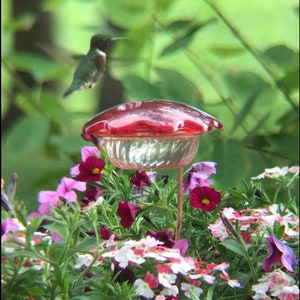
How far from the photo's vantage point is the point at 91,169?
1312mm

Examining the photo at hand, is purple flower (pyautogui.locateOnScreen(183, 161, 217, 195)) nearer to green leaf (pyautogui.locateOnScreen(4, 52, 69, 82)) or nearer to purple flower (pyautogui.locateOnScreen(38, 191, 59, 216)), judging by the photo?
purple flower (pyautogui.locateOnScreen(38, 191, 59, 216))

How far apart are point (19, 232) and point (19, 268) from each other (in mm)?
49

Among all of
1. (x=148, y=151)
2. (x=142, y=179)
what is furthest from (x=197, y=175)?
(x=148, y=151)

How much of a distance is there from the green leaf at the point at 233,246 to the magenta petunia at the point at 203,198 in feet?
0.20

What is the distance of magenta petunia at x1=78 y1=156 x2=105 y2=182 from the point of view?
1305mm

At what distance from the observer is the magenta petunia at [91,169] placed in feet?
4.28

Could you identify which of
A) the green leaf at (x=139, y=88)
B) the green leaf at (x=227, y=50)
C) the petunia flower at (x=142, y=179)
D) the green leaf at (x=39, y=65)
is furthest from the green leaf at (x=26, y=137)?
the petunia flower at (x=142, y=179)

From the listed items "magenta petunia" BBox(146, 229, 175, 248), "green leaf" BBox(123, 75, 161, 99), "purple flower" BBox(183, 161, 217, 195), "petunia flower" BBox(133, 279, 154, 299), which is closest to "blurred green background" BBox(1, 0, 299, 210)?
"green leaf" BBox(123, 75, 161, 99)

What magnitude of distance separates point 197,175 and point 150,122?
0.22 meters

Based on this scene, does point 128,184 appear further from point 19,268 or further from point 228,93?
point 228,93

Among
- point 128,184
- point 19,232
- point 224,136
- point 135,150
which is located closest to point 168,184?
point 128,184

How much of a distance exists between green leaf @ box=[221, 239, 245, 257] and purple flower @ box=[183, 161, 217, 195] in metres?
0.15

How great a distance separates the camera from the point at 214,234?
1.26m

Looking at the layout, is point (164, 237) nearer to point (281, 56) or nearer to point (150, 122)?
point (150, 122)
